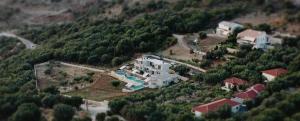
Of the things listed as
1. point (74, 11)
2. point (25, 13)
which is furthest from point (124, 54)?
point (25, 13)

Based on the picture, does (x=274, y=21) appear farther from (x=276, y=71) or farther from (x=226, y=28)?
(x=276, y=71)

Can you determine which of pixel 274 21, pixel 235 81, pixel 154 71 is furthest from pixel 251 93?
pixel 274 21

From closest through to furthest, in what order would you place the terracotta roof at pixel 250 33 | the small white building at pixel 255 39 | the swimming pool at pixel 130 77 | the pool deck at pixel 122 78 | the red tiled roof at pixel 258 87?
the red tiled roof at pixel 258 87
the pool deck at pixel 122 78
the swimming pool at pixel 130 77
the small white building at pixel 255 39
the terracotta roof at pixel 250 33

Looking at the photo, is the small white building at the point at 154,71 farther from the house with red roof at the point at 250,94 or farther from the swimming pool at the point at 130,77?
the house with red roof at the point at 250,94

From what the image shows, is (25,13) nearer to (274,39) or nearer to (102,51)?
(102,51)

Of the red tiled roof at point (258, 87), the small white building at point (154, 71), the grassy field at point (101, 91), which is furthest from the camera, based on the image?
the small white building at point (154, 71)

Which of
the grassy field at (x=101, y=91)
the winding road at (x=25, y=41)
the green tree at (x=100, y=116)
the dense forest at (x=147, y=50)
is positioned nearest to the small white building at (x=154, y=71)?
the dense forest at (x=147, y=50)

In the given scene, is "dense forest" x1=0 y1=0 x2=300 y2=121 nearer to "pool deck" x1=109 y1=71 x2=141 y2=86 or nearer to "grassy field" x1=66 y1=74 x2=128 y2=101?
"grassy field" x1=66 y1=74 x2=128 y2=101
